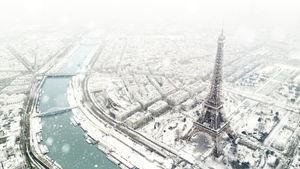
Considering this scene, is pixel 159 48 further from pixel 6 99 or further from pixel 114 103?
pixel 6 99

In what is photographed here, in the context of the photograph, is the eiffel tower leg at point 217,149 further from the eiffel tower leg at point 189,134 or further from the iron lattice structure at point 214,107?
the eiffel tower leg at point 189,134

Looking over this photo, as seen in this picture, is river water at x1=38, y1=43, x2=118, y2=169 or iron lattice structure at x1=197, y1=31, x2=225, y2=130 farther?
iron lattice structure at x1=197, y1=31, x2=225, y2=130

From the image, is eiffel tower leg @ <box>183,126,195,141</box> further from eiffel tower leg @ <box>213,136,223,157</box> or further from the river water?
the river water

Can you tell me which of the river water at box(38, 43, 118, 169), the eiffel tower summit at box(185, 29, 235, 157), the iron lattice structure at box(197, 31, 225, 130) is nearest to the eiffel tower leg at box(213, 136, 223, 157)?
the eiffel tower summit at box(185, 29, 235, 157)

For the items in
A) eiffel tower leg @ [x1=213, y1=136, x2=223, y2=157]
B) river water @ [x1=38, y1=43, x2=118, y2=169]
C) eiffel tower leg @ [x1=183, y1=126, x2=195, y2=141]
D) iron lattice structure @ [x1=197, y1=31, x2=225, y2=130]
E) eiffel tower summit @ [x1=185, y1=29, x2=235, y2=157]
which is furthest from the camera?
eiffel tower leg @ [x1=183, y1=126, x2=195, y2=141]

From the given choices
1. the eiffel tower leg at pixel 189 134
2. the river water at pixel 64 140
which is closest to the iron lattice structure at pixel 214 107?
the eiffel tower leg at pixel 189 134

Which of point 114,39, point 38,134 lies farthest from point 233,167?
point 114,39
